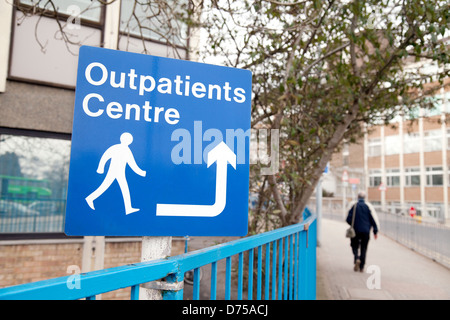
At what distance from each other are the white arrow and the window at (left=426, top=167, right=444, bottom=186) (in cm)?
3692

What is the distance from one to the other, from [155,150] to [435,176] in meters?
37.9

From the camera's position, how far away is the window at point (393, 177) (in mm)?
38531

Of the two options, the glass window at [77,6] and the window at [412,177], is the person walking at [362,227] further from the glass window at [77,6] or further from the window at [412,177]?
the window at [412,177]

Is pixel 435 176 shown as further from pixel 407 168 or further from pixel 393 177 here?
pixel 393 177

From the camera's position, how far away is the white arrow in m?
1.67

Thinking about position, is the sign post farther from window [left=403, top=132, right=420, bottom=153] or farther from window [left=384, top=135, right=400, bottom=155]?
window [left=384, top=135, right=400, bottom=155]

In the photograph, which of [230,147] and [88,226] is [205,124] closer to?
[230,147]

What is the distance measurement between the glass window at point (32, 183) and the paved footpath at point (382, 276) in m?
4.20

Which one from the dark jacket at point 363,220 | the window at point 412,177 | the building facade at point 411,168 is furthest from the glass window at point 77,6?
the window at point 412,177

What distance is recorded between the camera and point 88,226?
1.53 metres

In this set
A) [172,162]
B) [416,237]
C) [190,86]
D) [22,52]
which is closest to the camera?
[172,162]

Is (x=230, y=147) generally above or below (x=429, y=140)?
below
